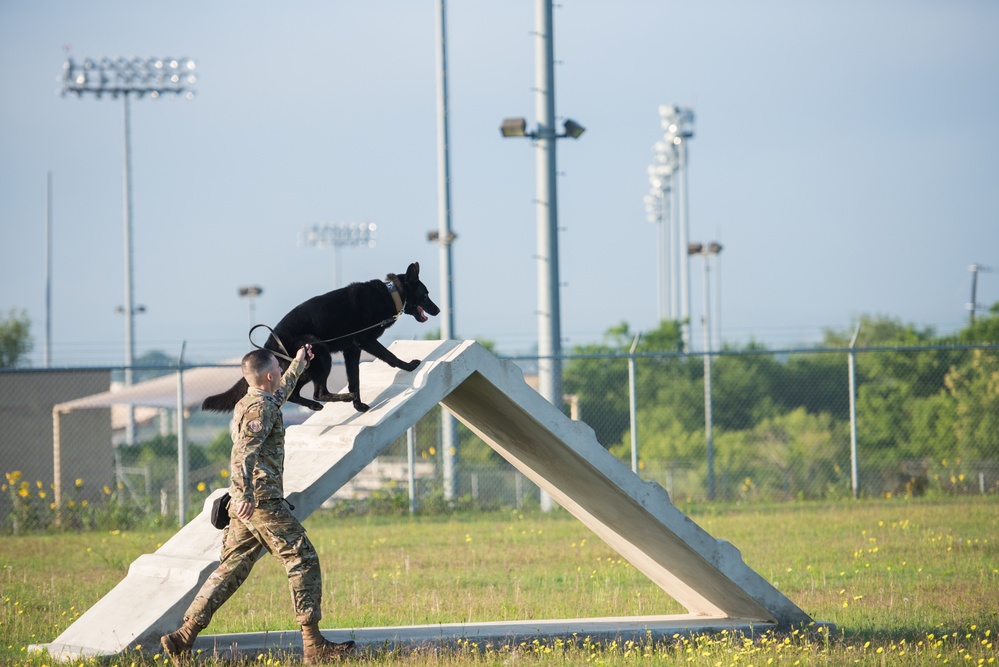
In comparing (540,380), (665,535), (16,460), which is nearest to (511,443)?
(665,535)

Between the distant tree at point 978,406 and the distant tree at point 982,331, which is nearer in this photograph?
the distant tree at point 978,406

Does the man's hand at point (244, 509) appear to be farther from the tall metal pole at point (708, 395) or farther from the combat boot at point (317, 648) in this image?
the tall metal pole at point (708, 395)

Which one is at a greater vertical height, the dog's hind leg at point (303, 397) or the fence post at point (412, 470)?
the dog's hind leg at point (303, 397)

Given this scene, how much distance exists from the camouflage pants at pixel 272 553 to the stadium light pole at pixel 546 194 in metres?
10.6

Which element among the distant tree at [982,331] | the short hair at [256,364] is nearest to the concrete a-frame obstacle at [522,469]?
the short hair at [256,364]

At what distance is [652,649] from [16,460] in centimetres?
1283

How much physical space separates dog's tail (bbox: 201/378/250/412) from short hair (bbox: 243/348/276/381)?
0.81 metres

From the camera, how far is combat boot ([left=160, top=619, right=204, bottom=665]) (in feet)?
18.8

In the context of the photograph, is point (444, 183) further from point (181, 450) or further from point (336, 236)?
point (336, 236)

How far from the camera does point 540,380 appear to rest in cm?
1669

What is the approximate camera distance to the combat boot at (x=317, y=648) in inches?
235

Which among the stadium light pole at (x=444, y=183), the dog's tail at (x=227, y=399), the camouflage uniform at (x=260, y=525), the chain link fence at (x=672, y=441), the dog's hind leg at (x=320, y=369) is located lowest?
the chain link fence at (x=672, y=441)

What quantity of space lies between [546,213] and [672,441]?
1352 centimetres

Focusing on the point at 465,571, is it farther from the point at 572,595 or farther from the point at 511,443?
the point at 511,443
